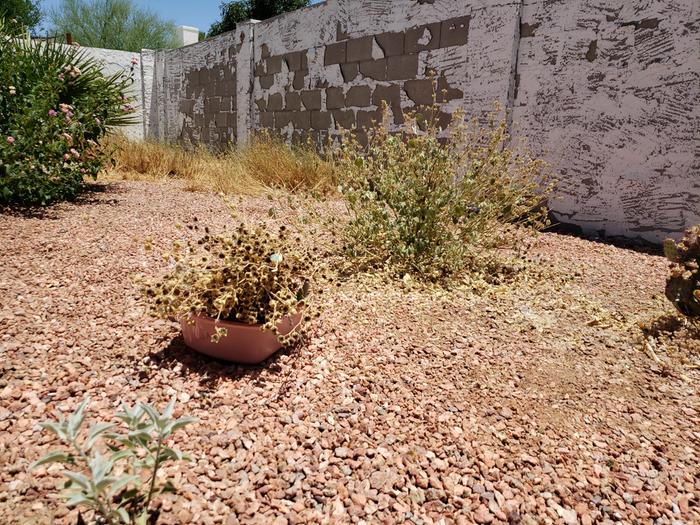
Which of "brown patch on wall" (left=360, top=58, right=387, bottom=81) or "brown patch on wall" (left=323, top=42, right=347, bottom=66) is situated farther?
"brown patch on wall" (left=323, top=42, right=347, bottom=66)

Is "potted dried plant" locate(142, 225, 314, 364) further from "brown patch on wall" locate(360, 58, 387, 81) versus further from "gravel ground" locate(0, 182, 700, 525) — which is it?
"brown patch on wall" locate(360, 58, 387, 81)

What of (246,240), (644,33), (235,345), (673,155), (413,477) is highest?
(644,33)

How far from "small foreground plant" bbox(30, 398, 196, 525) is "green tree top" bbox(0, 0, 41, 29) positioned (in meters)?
19.6

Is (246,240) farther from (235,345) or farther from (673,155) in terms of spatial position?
(673,155)

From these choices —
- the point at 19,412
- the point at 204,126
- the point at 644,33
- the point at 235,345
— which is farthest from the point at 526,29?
the point at 204,126

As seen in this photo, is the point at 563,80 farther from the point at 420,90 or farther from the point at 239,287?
the point at 239,287

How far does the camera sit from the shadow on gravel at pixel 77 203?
13.4ft

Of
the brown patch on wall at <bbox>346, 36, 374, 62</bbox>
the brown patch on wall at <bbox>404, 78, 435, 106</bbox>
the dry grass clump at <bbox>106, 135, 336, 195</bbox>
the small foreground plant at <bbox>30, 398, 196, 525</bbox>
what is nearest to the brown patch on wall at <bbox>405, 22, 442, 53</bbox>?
the brown patch on wall at <bbox>404, 78, 435, 106</bbox>

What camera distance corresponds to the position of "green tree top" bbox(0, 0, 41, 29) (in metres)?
17.0

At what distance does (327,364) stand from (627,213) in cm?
374

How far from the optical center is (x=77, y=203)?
15.4 feet

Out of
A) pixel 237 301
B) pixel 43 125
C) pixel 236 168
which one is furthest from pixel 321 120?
pixel 237 301

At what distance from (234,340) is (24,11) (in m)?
21.4

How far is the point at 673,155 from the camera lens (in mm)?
4219
